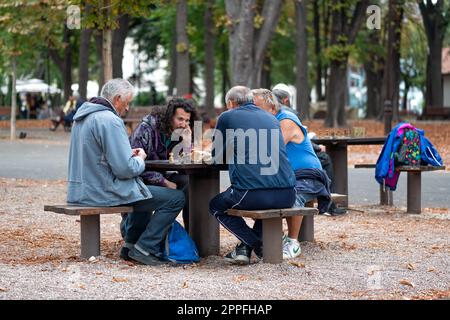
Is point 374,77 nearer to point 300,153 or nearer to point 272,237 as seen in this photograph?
point 300,153

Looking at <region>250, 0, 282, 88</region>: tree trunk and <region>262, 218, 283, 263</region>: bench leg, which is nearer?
<region>262, 218, 283, 263</region>: bench leg

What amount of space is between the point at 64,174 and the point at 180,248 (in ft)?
36.6

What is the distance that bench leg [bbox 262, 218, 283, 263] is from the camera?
9.38 m

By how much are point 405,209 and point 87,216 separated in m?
6.31

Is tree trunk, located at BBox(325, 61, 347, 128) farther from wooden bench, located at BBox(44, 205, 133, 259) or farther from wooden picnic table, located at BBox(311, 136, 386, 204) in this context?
wooden bench, located at BBox(44, 205, 133, 259)

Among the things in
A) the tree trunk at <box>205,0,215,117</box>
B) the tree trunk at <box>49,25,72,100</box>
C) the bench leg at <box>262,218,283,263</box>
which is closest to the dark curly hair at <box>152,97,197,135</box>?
the bench leg at <box>262,218,283,263</box>

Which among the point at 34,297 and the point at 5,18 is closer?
the point at 34,297

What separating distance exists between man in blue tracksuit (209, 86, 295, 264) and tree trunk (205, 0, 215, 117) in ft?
100

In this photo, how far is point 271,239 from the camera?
9.38 metres

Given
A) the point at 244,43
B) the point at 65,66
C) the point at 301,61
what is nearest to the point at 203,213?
the point at 244,43

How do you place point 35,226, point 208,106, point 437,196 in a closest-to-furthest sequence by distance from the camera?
1. point 35,226
2. point 437,196
3. point 208,106

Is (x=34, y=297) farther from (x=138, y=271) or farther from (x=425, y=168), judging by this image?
(x=425, y=168)
